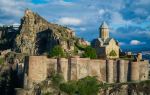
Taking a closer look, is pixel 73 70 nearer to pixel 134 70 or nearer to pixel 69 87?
pixel 69 87

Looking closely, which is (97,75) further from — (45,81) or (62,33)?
(62,33)

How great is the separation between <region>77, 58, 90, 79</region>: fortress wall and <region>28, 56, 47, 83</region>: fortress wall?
569 cm

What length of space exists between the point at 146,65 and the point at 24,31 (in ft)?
101

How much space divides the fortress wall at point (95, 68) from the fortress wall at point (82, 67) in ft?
2.04

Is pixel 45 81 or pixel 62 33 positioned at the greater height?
pixel 62 33

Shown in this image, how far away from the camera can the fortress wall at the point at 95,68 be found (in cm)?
9225

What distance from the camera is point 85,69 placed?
9162 centimetres

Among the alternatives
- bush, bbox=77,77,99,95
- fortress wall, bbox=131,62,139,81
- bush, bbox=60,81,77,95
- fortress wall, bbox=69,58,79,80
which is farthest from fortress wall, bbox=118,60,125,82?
bush, bbox=60,81,77,95

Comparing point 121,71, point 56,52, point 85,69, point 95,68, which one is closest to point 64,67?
point 85,69

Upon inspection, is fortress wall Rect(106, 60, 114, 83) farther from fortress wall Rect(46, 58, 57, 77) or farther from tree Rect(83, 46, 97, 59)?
tree Rect(83, 46, 97, 59)

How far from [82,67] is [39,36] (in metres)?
Answer: 28.7

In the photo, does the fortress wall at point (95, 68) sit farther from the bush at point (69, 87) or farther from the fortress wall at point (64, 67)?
the bush at point (69, 87)

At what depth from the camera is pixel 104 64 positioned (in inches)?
3696

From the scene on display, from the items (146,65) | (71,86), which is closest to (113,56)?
(146,65)
